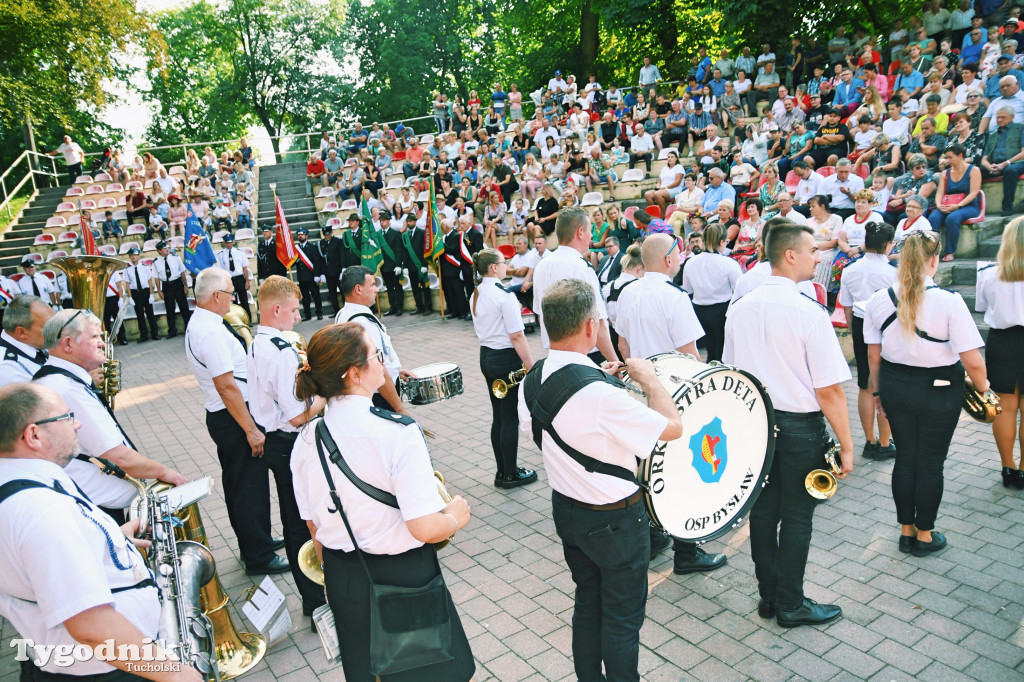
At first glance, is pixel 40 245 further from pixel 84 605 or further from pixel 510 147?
pixel 84 605

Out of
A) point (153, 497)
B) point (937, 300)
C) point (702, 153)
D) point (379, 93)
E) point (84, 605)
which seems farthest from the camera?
point (379, 93)

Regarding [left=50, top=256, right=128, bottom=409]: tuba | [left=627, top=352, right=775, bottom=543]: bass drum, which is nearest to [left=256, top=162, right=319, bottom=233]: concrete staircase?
[left=50, top=256, right=128, bottom=409]: tuba

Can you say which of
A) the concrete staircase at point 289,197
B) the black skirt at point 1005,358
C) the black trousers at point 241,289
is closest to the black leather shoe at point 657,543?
the black skirt at point 1005,358

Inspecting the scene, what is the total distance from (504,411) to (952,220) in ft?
25.4

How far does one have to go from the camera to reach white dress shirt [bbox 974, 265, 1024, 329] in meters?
4.55

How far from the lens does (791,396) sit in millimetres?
3500

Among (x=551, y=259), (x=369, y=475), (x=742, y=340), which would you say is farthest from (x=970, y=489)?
(x=369, y=475)

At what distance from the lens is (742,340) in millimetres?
3674

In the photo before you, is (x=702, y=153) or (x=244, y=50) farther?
(x=244, y=50)

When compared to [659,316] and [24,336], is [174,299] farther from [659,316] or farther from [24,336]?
[659,316]

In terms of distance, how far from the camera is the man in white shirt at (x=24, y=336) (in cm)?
419

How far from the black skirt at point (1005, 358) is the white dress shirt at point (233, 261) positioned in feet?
50.0

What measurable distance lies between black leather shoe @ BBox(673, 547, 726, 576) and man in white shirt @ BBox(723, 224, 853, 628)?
58 cm

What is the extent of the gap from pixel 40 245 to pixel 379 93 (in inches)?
983
